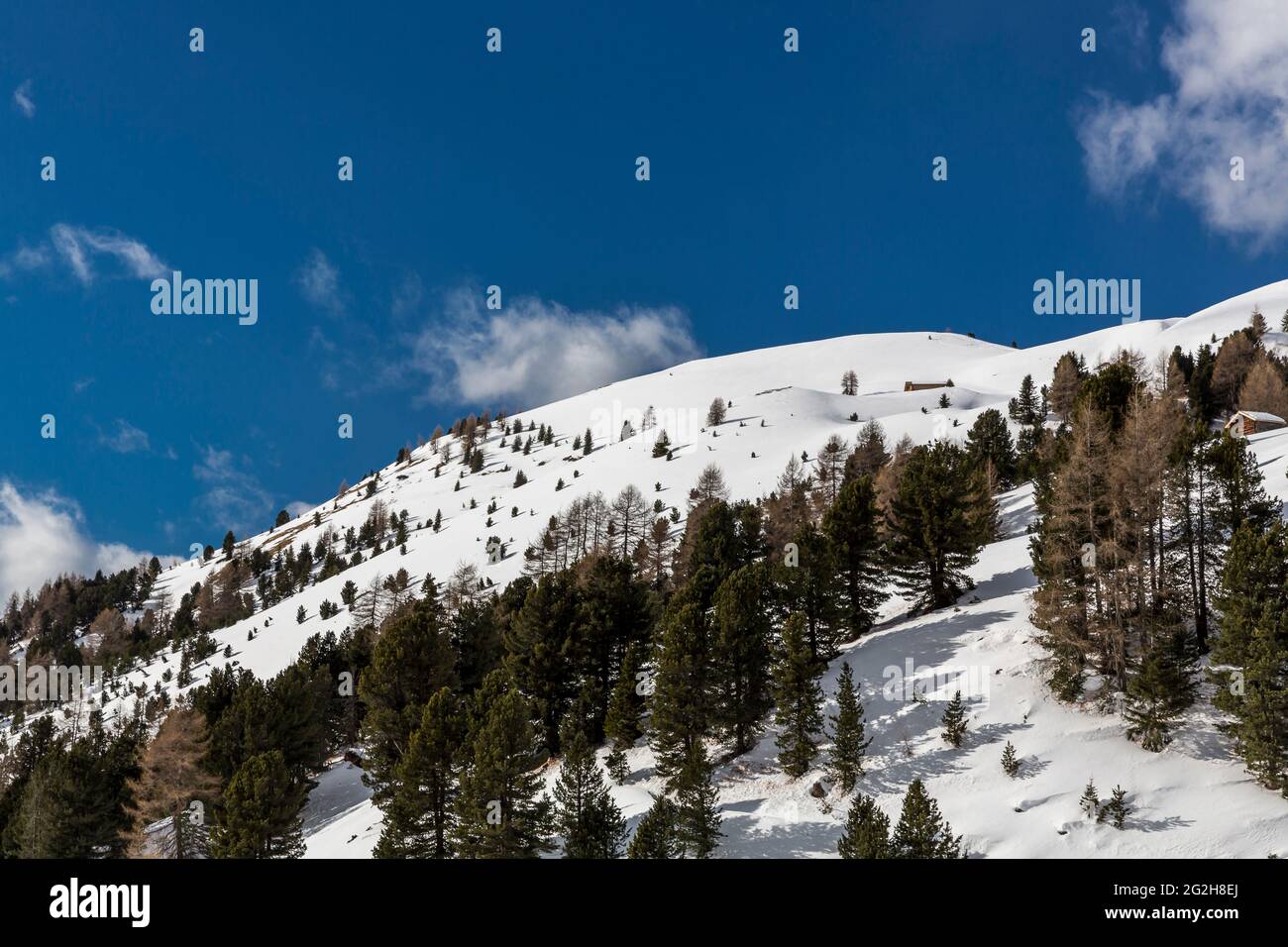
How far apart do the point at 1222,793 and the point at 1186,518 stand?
42.2 ft

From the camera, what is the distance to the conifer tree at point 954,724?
2923 centimetres

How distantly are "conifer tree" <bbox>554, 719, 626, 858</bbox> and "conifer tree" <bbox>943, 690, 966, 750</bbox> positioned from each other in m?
14.3

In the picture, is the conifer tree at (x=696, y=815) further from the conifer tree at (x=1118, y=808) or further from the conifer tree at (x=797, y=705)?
the conifer tree at (x=1118, y=808)

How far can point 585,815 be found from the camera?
2606 centimetres

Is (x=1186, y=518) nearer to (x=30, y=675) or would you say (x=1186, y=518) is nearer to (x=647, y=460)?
(x=647, y=460)

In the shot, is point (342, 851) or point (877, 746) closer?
point (877, 746)

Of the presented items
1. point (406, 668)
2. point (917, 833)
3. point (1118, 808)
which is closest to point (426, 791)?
point (406, 668)

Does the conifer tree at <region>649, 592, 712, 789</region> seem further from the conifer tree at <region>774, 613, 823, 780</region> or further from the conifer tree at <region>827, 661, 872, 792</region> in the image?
the conifer tree at <region>827, 661, 872, 792</region>

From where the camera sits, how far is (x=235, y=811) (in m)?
30.2

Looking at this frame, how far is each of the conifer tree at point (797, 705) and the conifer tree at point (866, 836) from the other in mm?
6539

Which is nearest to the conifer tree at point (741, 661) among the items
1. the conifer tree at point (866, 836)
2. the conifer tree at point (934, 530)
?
the conifer tree at point (866, 836)

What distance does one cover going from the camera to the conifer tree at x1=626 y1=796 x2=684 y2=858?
22.9 metres
